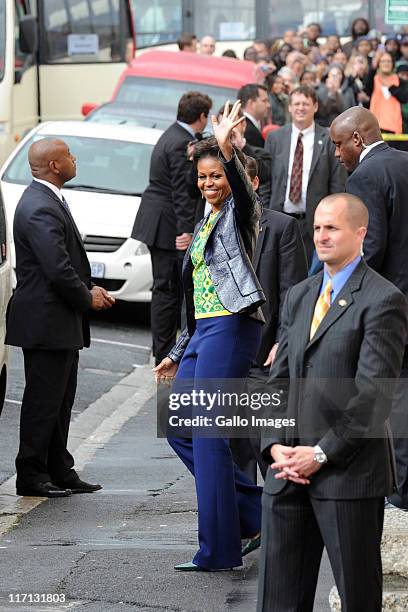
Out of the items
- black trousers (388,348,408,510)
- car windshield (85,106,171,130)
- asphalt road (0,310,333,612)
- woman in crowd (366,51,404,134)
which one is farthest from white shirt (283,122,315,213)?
woman in crowd (366,51,404,134)

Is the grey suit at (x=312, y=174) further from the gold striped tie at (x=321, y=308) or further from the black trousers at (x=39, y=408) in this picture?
the gold striped tie at (x=321, y=308)

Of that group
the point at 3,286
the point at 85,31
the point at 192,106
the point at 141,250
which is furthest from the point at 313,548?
the point at 85,31

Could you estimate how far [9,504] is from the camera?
802cm

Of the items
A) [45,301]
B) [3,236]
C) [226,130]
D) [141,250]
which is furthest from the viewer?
[141,250]

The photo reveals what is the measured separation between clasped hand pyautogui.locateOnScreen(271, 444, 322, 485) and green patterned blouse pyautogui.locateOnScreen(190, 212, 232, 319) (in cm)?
166

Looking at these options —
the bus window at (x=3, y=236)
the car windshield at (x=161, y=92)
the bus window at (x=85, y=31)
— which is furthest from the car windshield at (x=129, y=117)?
the bus window at (x=3, y=236)

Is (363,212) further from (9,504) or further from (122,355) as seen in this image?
(122,355)

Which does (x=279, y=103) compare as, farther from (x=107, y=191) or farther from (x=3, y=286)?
(x=3, y=286)

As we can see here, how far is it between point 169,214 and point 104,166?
3393 millimetres

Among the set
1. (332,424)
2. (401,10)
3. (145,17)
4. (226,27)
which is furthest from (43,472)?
(226,27)

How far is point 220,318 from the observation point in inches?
259

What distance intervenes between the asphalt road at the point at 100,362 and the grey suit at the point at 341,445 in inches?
148

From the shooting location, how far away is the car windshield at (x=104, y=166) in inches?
586

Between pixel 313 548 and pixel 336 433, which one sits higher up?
pixel 336 433
